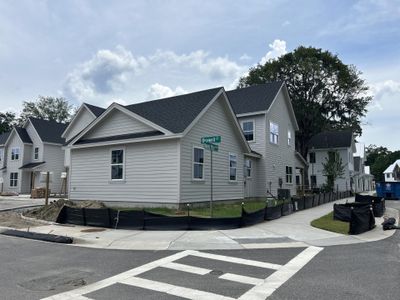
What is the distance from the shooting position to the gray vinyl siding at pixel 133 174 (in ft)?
55.7

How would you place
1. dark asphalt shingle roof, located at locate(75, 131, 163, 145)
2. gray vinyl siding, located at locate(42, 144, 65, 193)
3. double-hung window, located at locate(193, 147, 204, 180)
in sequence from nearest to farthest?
1. dark asphalt shingle roof, located at locate(75, 131, 163, 145)
2. double-hung window, located at locate(193, 147, 204, 180)
3. gray vinyl siding, located at locate(42, 144, 65, 193)

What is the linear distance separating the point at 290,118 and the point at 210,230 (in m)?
21.9

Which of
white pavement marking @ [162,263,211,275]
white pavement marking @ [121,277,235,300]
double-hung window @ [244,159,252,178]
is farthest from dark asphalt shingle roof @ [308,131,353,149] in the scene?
white pavement marking @ [121,277,235,300]

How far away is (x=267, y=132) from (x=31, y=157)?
92.2 feet

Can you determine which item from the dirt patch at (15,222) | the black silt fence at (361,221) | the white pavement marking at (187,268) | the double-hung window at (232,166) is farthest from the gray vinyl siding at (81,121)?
the white pavement marking at (187,268)

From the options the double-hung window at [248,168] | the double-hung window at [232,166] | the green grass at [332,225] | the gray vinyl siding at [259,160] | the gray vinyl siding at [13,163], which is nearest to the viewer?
the green grass at [332,225]

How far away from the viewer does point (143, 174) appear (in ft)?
58.5

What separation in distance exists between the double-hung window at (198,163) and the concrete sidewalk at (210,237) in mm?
5558

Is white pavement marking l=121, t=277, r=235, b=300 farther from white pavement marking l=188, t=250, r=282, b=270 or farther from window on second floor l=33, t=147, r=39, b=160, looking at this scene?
window on second floor l=33, t=147, r=39, b=160

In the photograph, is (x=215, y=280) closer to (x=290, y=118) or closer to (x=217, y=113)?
(x=217, y=113)

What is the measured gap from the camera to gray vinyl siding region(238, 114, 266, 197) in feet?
85.2

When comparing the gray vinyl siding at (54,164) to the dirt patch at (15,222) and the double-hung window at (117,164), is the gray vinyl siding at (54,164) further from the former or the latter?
the dirt patch at (15,222)

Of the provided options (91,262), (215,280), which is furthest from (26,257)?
(215,280)

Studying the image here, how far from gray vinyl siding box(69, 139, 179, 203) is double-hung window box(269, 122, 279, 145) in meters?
11.9
